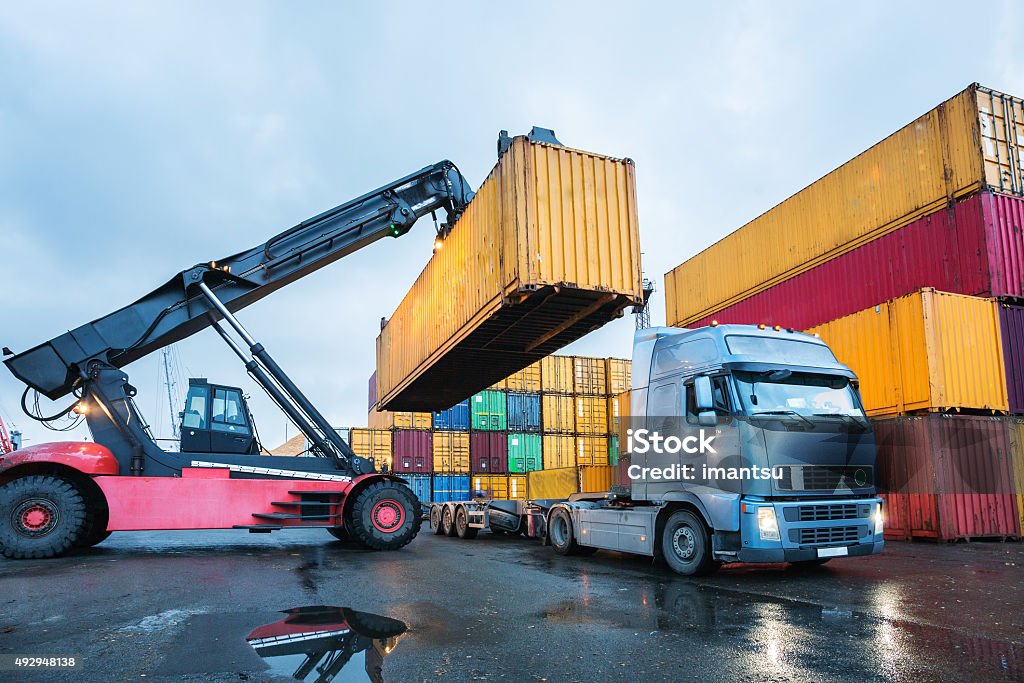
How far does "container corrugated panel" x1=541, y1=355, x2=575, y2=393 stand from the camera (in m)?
29.3

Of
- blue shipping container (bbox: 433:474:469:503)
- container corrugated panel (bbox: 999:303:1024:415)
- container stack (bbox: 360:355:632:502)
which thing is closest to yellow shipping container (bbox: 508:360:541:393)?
container stack (bbox: 360:355:632:502)

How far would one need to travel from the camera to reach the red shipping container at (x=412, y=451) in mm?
27236

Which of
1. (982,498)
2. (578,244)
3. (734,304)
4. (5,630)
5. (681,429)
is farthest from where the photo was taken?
(734,304)

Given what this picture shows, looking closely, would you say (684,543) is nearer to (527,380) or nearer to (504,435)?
(504,435)

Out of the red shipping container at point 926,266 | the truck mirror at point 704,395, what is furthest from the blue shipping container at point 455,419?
the truck mirror at point 704,395

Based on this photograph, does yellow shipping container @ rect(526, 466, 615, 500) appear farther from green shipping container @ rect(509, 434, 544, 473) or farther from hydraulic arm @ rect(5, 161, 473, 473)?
green shipping container @ rect(509, 434, 544, 473)

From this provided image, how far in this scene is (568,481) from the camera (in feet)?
58.6

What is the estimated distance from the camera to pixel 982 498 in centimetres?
1343

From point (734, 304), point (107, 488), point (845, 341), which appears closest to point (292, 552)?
point (107, 488)

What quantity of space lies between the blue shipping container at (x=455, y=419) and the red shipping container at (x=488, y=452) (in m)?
0.57

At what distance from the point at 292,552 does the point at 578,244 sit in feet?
24.9

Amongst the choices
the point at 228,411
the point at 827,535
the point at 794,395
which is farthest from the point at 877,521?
the point at 228,411

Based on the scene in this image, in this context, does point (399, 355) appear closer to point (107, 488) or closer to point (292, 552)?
point (292, 552)

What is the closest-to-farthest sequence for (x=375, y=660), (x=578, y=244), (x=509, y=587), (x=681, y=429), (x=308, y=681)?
1. (x=308, y=681)
2. (x=375, y=660)
3. (x=509, y=587)
4. (x=681, y=429)
5. (x=578, y=244)
